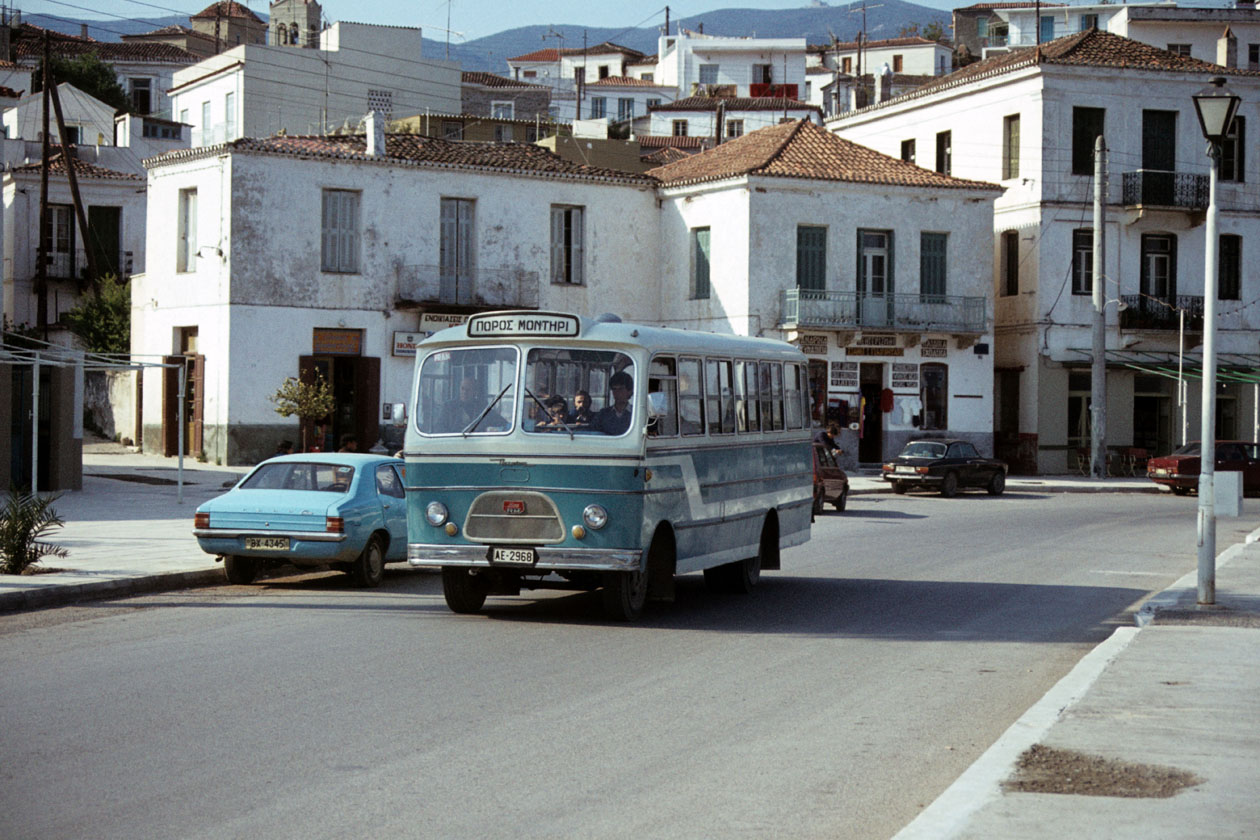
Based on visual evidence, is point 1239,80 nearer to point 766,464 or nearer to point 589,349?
point 766,464

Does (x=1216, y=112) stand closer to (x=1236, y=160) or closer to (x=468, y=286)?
(x=468, y=286)

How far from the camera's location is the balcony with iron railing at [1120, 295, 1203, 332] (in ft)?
158

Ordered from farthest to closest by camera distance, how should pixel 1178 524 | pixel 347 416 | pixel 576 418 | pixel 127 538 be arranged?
pixel 347 416 → pixel 1178 524 → pixel 127 538 → pixel 576 418

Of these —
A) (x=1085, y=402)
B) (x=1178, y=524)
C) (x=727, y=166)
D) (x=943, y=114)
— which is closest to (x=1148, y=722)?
(x=1178, y=524)

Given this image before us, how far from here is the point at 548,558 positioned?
13.4 metres

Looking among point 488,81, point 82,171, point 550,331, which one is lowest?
point 550,331

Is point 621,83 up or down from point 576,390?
up

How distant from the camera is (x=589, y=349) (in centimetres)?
1368

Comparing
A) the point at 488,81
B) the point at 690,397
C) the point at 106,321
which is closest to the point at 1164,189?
the point at 106,321

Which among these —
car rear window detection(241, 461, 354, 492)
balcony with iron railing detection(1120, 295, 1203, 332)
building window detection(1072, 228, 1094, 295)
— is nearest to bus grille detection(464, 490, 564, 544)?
Answer: car rear window detection(241, 461, 354, 492)

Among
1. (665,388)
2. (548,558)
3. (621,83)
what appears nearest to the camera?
(548,558)

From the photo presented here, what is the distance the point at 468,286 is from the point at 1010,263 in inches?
721

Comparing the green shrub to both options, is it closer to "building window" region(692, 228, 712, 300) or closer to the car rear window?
the car rear window

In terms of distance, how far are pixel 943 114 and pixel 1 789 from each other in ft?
161
